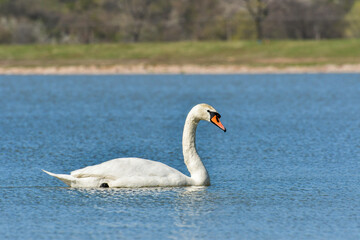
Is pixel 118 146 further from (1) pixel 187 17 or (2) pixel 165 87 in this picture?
(1) pixel 187 17

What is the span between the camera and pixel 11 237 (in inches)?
377

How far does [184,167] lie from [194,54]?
141ft

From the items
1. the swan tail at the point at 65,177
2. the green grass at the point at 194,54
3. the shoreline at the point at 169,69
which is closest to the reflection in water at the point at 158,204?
→ the swan tail at the point at 65,177

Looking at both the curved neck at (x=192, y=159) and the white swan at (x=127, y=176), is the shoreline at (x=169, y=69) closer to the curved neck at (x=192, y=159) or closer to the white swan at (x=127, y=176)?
the curved neck at (x=192, y=159)

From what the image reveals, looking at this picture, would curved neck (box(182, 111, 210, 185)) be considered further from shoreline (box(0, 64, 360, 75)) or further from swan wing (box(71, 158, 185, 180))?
shoreline (box(0, 64, 360, 75))

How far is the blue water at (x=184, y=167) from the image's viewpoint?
1013 cm

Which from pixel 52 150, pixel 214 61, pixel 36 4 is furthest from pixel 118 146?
pixel 36 4

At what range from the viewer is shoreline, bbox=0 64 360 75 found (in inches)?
1951

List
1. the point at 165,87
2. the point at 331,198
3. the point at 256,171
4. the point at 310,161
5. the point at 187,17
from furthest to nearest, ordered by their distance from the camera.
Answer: the point at 187,17
the point at 165,87
the point at 310,161
the point at 256,171
the point at 331,198

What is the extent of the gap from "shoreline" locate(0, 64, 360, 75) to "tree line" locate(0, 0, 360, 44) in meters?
18.2

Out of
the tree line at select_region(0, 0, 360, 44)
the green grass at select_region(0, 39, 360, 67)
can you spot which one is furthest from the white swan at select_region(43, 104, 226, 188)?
the tree line at select_region(0, 0, 360, 44)

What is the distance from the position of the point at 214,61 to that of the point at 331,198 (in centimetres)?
4151

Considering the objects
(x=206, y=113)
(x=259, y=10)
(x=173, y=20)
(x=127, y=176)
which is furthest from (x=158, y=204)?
(x=173, y=20)

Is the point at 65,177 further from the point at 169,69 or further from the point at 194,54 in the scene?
the point at 194,54
